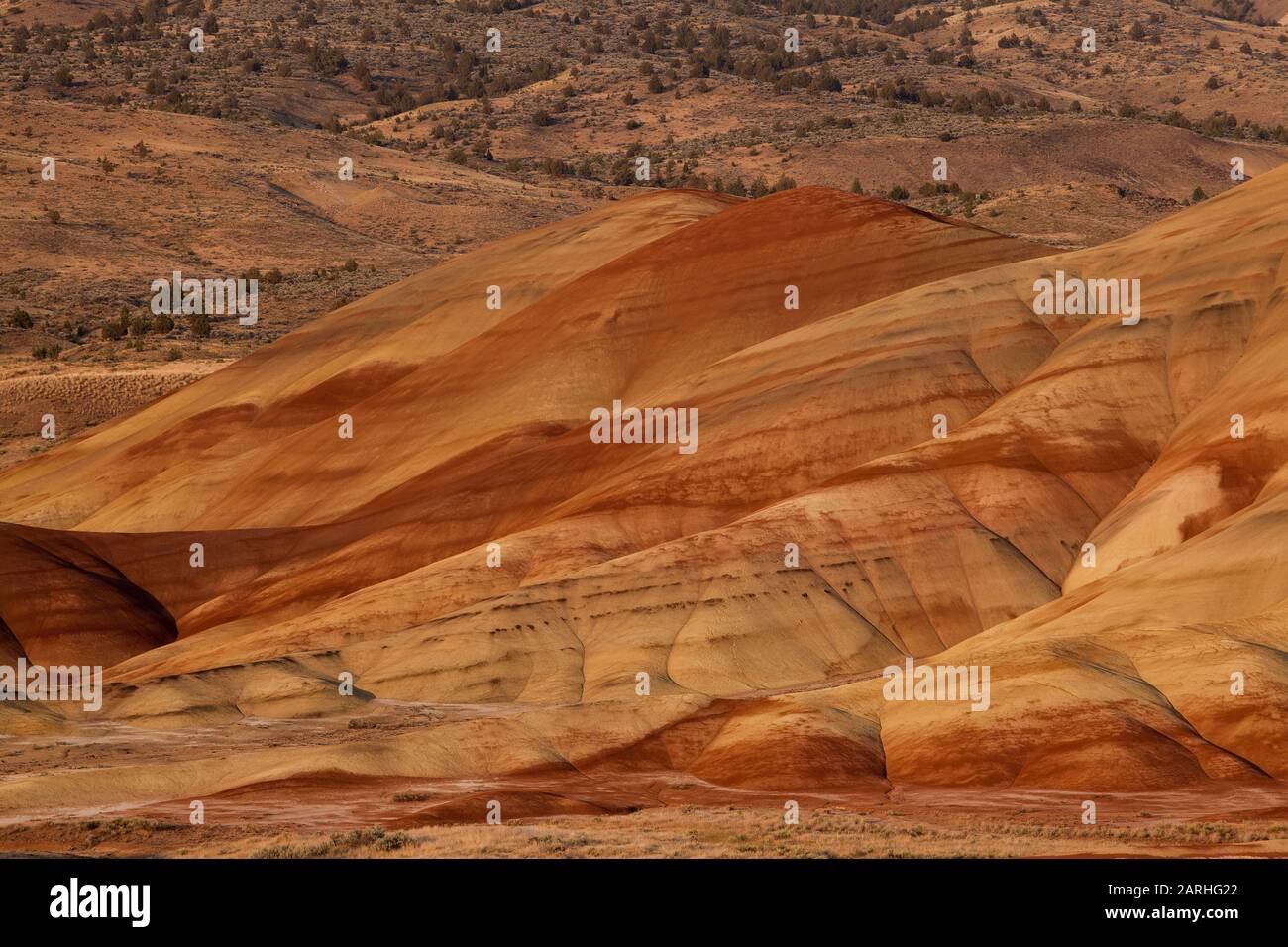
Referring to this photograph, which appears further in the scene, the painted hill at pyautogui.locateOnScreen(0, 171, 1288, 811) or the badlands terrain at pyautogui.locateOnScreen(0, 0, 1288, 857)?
the painted hill at pyautogui.locateOnScreen(0, 171, 1288, 811)

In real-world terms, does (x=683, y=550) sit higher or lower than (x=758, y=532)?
lower

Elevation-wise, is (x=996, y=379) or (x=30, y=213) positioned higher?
(x=30, y=213)

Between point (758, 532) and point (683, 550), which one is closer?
point (683, 550)

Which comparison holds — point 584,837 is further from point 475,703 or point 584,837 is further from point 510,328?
point 510,328

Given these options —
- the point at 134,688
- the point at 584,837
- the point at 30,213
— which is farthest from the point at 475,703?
the point at 30,213

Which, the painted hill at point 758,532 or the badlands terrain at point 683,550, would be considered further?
the painted hill at point 758,532

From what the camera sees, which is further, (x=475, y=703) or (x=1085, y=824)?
(x=475, y=703)
